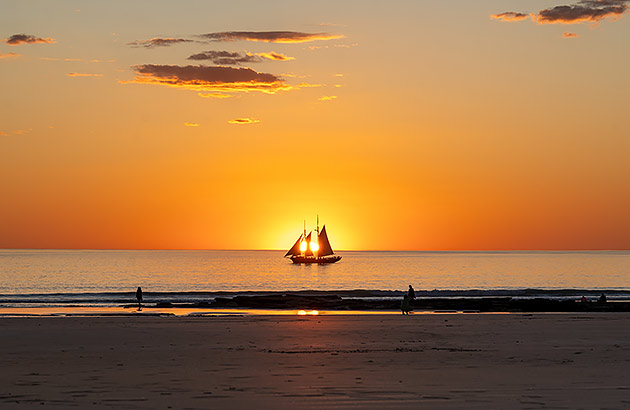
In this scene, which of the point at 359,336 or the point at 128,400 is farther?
the point at 359,336

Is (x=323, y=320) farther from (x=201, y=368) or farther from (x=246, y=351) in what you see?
(x=201, y=368)

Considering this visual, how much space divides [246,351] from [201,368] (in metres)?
4.70

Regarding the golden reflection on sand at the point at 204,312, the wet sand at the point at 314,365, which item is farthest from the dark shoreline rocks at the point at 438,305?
the wet sand at the point at 314,365

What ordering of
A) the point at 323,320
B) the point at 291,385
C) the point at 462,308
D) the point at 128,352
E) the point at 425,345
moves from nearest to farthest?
1. the point at 291,385
2. the point at 128,352
3. the point at 425,345
4. the point at 323,320
5. the point at 462,308

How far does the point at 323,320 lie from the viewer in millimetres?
46031

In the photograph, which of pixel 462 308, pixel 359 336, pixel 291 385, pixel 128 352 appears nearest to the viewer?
pixel 291 385

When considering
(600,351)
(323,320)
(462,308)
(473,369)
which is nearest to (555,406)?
(473,369)

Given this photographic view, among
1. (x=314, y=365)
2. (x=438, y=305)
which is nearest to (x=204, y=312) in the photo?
(x=438, y=305)

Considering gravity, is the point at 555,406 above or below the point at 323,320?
below

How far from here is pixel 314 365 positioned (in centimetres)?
2555

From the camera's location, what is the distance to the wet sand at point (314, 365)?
64.5 feet

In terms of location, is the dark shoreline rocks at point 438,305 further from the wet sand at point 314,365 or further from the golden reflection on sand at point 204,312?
the wet sand at point 314,365

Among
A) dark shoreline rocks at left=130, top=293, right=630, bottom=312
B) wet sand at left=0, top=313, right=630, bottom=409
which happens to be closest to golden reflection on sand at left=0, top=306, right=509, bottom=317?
dark shoreline rocks at left=130, top=293, right=630, bottom=312

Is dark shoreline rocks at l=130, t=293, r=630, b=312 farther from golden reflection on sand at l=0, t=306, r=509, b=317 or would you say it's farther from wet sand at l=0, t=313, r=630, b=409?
wet sand at l=0, t=313, r=630, b=409
